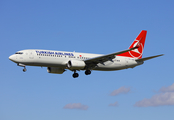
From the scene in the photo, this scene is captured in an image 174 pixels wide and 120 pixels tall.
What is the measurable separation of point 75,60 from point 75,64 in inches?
A: 41.3

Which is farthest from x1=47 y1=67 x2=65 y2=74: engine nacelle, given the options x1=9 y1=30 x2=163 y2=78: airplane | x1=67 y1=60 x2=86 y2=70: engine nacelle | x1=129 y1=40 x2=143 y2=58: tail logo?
x1=129 y1=40 x2=143 y2=58: tail logo

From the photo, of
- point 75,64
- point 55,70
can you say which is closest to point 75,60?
point 75,64

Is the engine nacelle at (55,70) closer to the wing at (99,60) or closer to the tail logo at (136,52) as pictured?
the wing at (99,60)

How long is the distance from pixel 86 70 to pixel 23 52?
490 inches

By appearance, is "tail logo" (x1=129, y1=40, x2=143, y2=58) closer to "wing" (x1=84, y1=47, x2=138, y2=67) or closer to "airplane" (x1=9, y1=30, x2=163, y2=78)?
"airplane" (x1=9, y1=30, x2=163, y2=78)

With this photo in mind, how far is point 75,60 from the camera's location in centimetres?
5409

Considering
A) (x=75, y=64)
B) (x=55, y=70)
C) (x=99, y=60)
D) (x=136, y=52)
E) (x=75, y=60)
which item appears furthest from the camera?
(x=136, y=52)

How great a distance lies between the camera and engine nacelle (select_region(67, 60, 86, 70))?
53125 millimetres

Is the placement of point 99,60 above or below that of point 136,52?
below

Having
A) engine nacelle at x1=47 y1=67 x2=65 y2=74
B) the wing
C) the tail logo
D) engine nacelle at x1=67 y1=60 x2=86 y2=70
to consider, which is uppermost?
the tail logo

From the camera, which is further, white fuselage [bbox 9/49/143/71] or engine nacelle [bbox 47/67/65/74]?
engine nacelle [bbox 47/67/65/74]

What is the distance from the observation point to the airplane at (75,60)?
51397 millimetres

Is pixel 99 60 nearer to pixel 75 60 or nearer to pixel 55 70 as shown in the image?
pixel 75 60

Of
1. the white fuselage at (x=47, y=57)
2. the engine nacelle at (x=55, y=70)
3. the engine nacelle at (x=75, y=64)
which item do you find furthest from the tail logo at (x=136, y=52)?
the engine nacelle at (x=55, y=70)
